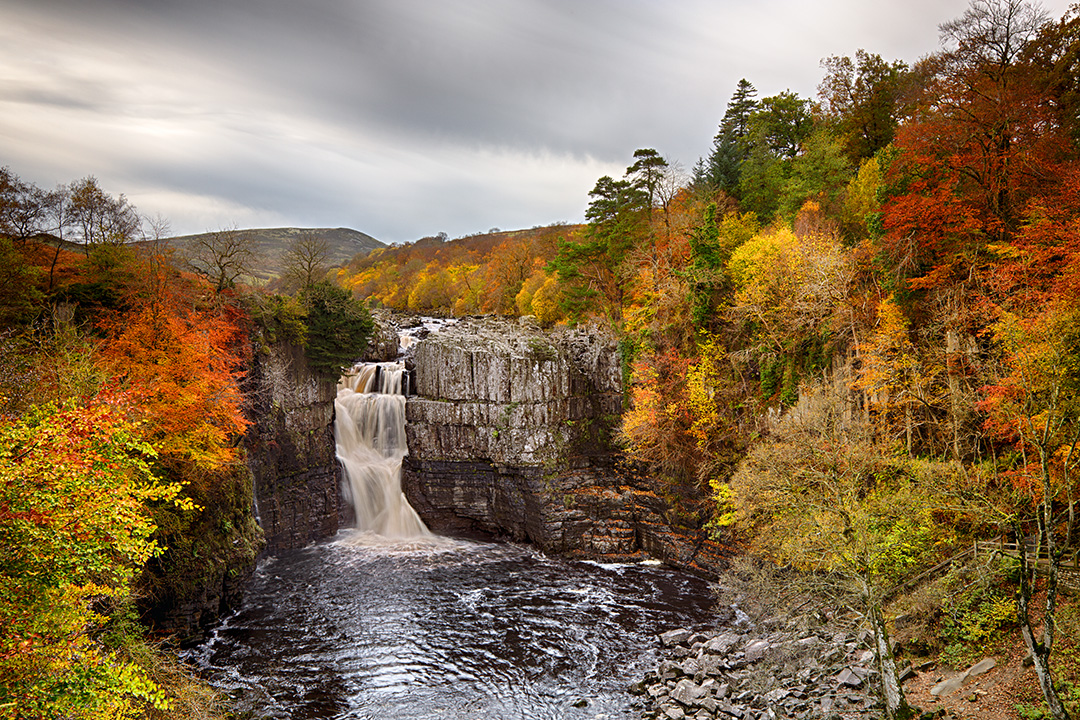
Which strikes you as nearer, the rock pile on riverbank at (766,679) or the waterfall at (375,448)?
the rock pile on riverbank at (766,679)

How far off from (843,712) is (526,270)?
44.2 metres

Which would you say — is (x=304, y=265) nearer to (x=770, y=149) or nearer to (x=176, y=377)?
(x=176, y=377)

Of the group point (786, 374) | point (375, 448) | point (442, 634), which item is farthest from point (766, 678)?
point (375, 448)

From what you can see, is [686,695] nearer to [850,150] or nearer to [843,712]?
[843,712]

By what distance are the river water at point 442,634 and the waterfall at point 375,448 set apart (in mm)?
2592

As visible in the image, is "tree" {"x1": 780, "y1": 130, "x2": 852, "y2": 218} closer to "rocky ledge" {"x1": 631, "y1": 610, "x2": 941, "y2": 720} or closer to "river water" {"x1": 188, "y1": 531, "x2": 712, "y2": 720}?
"river water" {"x1": 188, "y1": 531, "x2": 712, "y2": 720}

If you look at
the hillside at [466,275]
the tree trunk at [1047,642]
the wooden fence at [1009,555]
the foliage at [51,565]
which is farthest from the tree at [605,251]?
the foliage at [51,565]

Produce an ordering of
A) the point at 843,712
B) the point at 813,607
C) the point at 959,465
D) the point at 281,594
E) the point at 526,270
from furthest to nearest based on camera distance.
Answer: the point at 526,270, the point at 281,594, the point at 813,607, the point at 959,465, the point at 843,712

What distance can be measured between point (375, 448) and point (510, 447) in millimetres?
Result: 8821

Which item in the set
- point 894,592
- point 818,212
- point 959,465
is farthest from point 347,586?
point 818,212

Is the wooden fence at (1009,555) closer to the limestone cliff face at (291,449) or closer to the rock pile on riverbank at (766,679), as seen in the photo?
the rock pile on riverbank at (766,679)

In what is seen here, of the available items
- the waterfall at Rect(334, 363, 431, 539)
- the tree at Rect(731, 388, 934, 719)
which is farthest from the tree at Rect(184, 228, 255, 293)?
the tree at Rect(731, 388, 934, 719)

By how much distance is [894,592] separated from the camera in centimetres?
1700

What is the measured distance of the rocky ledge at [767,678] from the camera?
48.9ft
